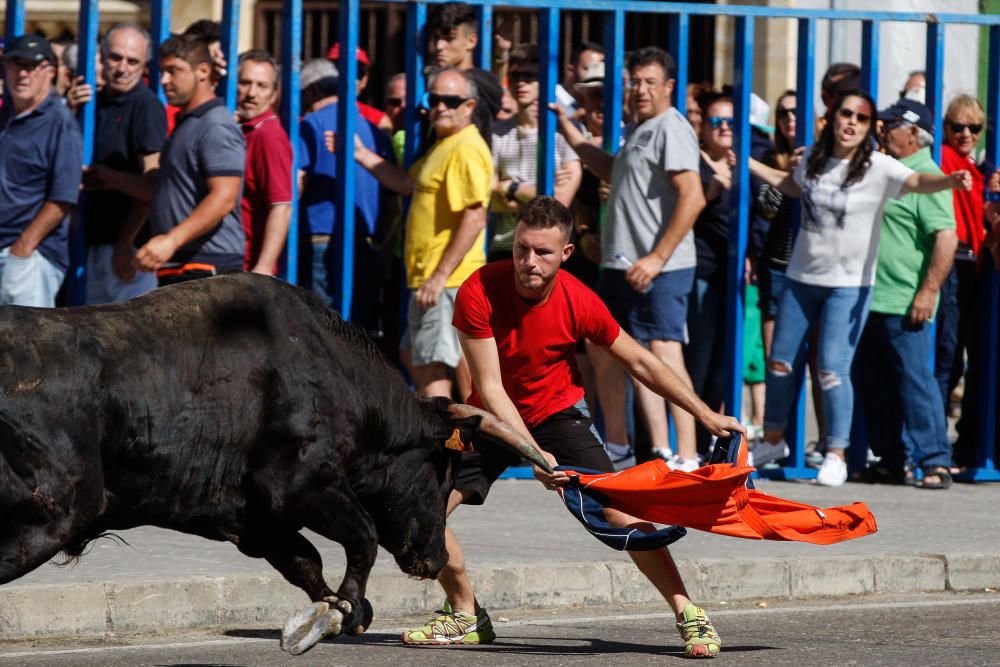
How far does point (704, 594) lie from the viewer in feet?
26.2

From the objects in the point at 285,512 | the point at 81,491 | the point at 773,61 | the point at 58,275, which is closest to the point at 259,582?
the point at 285,512

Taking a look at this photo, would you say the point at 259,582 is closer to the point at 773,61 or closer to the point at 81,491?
the point at 81,491

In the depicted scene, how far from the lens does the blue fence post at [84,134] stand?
398 inches

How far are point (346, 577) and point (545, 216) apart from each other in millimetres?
1467

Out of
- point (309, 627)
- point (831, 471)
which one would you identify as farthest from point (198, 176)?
point (309, 627)

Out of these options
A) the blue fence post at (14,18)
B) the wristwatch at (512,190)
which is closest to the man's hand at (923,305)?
the wristwatch at (512,190)

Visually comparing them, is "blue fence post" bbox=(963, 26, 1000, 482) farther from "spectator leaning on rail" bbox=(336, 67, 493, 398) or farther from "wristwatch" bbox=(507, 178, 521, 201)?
"spectator leaning on rail" bbox=(336, 67, 493, 398)

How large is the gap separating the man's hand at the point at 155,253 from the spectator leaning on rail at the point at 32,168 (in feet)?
2.28

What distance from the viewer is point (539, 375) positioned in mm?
6984

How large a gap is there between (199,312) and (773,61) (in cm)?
1197

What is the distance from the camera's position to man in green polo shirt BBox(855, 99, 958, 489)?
1046cm

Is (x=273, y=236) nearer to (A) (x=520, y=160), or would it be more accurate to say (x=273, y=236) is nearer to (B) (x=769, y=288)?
(A) (x=520, y=160)

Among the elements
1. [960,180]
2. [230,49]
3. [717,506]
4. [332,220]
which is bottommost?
[717,506]

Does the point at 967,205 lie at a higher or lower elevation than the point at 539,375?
higher
